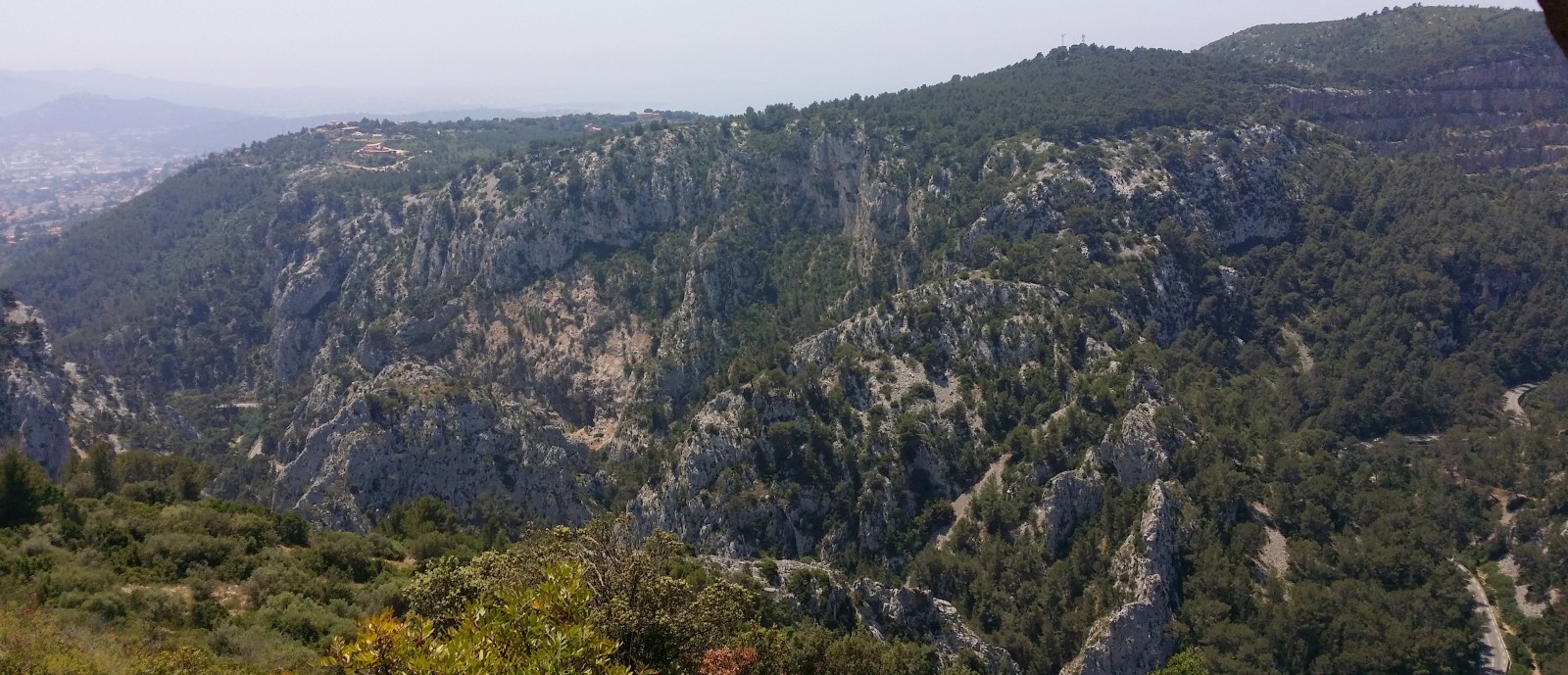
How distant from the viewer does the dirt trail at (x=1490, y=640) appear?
189 feet

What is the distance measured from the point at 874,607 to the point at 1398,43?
174 m

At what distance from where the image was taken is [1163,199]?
99562 millimetres

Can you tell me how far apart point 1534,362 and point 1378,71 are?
6844 centimetres

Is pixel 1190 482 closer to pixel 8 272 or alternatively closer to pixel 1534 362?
pixel 1534 362

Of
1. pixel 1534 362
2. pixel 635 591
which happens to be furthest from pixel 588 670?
pixel 1534 362

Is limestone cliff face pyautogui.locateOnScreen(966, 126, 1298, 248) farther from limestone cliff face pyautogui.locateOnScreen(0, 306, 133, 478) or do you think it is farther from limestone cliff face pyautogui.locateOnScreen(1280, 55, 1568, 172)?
limestone cliff face pyautogui.locateOnScreen(0, 306, 133, 478)

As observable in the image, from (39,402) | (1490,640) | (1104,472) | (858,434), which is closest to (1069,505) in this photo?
(1104,472)

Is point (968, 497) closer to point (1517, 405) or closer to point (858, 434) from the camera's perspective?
point (858, 434)

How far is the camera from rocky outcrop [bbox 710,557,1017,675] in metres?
49.5

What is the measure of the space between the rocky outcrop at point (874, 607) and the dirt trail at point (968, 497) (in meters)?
14.8

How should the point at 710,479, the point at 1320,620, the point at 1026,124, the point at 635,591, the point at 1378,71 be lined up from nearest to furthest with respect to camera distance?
the point at 635,591
the point at 1320,620
the point at 710,479
the point at 1026,124
the point at 1378,71

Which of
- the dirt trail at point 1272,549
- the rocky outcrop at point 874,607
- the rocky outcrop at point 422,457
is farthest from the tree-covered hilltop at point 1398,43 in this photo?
the rocky outcrop at point 422,457

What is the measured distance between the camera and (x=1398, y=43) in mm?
156750

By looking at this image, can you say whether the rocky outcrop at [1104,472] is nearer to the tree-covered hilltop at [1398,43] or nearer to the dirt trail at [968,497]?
the dirt trail at [968,497]
